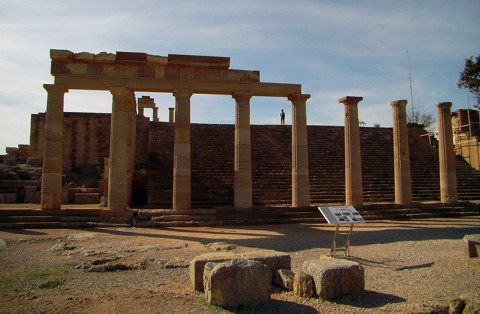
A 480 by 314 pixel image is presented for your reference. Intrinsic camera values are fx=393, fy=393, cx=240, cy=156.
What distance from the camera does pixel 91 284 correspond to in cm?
726

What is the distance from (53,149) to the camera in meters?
16.7

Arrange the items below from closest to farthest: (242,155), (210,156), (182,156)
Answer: (182,156) < (242,155) < (210,156)

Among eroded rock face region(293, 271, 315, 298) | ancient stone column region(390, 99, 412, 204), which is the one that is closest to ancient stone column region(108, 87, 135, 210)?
eroded rock face region(293, 271, 315, 298)

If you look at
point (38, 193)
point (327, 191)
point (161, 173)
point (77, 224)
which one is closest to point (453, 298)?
point (77, 224)

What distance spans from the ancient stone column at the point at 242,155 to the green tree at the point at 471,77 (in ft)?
76.8

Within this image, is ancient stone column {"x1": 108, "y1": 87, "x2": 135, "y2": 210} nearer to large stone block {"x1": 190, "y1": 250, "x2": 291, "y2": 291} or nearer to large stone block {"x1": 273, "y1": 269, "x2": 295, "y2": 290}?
large stone block {"x1": 190, "y1": 250, "x2": 291, "y2": 291}

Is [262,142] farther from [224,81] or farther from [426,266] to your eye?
[426,266]

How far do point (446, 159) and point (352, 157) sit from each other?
18.2 feet

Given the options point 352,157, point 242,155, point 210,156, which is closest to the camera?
point 242,155

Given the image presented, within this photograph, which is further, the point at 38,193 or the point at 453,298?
the point at 38,193

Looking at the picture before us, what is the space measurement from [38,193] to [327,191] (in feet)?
53.3

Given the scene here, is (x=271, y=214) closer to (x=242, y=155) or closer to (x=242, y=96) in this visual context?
(x=242, y=155)

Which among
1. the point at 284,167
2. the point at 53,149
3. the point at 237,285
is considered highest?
the point at 53,149

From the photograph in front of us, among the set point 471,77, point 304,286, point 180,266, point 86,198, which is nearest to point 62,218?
point 86,198
